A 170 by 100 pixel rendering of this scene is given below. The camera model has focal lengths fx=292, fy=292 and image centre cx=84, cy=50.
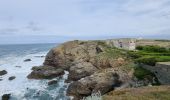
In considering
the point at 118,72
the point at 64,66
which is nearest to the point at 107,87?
the point at 118,72

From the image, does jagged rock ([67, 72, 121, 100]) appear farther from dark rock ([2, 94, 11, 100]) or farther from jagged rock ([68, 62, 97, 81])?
dark rock ([2, 94, 11, 100])

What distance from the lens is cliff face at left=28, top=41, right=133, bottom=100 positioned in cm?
3381

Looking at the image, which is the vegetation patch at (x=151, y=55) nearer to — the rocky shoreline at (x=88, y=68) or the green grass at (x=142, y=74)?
the green grass at (x=142, y=74)

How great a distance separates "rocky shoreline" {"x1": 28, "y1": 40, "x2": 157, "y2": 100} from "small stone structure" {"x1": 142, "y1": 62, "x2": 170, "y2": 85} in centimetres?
287

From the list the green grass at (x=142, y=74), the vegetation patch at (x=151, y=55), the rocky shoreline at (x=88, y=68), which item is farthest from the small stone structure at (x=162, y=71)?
the rocky shoreline at (x=88, y=68)

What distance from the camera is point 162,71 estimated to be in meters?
29.9

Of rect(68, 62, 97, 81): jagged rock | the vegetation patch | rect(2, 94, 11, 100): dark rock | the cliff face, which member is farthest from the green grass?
rect(2, 94, 11, 100): dark rock

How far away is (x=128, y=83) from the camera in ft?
106

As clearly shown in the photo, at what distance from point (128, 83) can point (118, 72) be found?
2575 millimetres

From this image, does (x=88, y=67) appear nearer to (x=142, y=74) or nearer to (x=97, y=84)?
(x=97, y=84)

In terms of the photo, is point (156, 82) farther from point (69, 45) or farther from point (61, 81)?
point (69, 45)

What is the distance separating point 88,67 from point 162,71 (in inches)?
537

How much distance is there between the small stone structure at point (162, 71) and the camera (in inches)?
1133

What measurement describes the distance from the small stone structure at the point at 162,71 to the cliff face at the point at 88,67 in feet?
10.4
